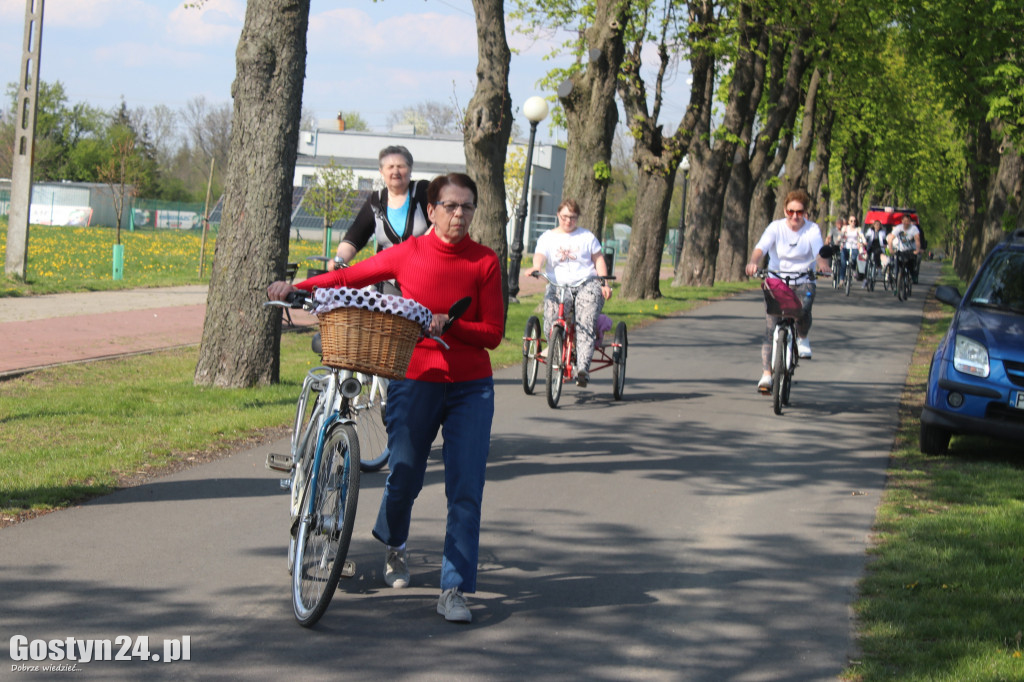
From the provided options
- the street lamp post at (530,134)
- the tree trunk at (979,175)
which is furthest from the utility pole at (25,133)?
the tree trunk at (979,175)

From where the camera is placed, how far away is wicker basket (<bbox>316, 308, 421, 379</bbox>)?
4.53 meters

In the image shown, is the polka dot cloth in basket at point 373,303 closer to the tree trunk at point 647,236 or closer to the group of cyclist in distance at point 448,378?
the group of cyclist in distance at point 448,378

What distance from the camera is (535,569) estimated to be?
5727 millimetres

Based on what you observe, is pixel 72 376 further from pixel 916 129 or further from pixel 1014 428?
pixel 916 129

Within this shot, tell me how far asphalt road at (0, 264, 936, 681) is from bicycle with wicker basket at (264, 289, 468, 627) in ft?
0.77

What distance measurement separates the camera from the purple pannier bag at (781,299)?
36.8 ft

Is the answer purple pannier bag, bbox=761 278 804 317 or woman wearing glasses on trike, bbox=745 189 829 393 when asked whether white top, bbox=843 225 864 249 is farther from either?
purple pannier bag, bbox=761 278 804 317

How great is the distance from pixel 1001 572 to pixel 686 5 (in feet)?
66.7

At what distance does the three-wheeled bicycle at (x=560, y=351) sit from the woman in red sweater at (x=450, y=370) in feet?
18.6

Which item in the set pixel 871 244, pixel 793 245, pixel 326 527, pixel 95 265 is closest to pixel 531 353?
pixel 793 245

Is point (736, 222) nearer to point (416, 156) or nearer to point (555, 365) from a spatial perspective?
point (555, 365)

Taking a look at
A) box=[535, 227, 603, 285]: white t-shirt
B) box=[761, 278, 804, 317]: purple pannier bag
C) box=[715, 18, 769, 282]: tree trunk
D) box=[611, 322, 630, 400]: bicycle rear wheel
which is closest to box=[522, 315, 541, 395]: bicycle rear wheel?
box=[535, 227, 603, 285]: white t-shirt

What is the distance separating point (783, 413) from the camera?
37.0 ft

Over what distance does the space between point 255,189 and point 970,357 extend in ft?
20.8
